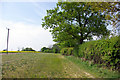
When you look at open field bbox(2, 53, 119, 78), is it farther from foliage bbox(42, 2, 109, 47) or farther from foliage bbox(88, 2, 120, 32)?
foliage bbox(42, 2, 109, 47)

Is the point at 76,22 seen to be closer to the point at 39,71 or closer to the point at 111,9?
the point at 111,9

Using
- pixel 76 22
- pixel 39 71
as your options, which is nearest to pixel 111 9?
pixel 39 71

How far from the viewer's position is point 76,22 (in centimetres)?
1309

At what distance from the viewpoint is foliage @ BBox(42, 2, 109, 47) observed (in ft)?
39.9

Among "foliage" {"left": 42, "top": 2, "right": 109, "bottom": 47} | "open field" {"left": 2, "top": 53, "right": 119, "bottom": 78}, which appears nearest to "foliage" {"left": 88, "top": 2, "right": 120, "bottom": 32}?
"open field" {"left": 2, "top": 53, "right": 119, "bottom": 78}

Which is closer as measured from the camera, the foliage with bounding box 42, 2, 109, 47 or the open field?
the open field

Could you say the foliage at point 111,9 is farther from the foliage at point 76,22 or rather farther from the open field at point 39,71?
the foliage at point 76,22

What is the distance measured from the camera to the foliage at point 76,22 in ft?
39.9

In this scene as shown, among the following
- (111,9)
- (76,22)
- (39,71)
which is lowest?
(39,71)

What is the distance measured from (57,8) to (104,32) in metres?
6.97

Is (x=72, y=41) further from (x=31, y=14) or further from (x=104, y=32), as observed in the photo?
(x=31, y=14)

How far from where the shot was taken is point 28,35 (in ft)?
13.9

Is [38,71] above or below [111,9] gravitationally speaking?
below

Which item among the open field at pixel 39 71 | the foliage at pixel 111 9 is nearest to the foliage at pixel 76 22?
the foliage at pixel 111 9
